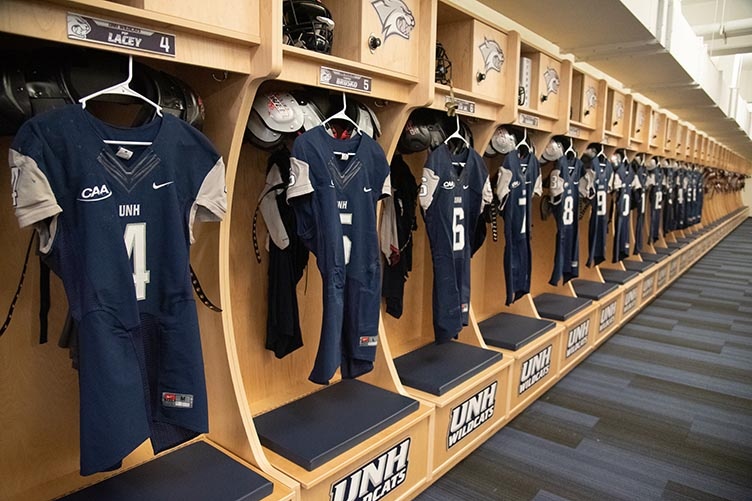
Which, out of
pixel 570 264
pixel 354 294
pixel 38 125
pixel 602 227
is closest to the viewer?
pixel 38 125

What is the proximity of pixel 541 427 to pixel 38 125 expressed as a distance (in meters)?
2.66

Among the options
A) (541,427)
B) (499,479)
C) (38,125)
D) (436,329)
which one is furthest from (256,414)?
(541,427)

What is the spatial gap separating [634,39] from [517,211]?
1.73 meters

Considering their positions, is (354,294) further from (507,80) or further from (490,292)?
(490,292)

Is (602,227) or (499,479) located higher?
(602,227)

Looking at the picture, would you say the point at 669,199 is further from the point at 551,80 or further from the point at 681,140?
the point at 551,80

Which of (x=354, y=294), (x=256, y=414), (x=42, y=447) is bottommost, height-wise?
(x=256, y=414)

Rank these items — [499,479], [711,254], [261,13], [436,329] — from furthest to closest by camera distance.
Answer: [711,254] → [436,329] → [499,479] → [261,13]

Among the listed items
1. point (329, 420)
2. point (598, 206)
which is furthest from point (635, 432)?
point (598, 206)

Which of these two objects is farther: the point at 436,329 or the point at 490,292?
the point at 490,292

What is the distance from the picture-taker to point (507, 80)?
8.83 feet

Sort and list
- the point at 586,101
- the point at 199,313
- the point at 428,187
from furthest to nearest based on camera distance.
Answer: the point at 586,101
the point at 428,187
the point at 199,313

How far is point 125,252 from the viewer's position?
1.25m

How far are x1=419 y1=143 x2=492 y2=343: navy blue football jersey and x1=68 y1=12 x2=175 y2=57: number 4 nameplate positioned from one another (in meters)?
1.29
